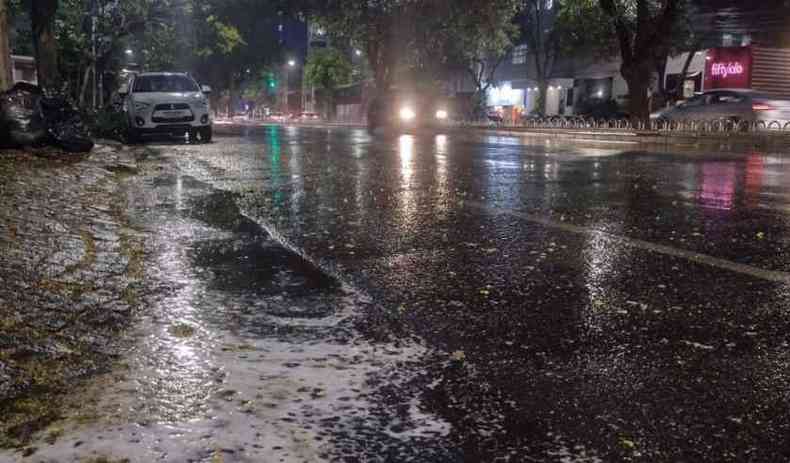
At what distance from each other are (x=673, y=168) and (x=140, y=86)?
12457 millimetres

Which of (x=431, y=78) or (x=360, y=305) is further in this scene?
(x=431, y=78)

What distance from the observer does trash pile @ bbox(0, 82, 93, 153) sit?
980cm

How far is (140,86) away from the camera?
1744 cm

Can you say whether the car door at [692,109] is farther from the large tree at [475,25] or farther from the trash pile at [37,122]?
the trash pile at [37,122]

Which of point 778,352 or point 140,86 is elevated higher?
point 140,86

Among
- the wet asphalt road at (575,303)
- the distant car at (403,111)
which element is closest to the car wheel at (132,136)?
the wet asphalt road at (575,303)

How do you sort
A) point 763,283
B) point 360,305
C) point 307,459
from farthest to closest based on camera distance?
point 763,283 < point 360,305 < point 307,459

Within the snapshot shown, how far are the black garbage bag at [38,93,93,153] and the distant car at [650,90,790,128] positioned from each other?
18.8m

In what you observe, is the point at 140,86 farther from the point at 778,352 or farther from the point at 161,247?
the point at 778,352

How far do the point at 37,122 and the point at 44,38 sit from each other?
34.7 feet

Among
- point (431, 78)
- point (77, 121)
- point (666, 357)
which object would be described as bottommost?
point (666, 357)

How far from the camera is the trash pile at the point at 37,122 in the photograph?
9797 mm

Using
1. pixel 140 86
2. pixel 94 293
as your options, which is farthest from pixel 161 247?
pixel 140 86

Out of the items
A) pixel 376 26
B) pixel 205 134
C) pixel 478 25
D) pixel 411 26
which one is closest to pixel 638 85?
pixel 205 134
